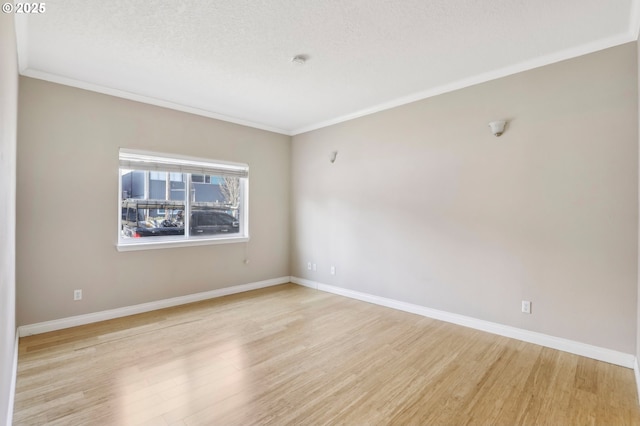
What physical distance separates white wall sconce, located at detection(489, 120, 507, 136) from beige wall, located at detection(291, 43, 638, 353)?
68 mm

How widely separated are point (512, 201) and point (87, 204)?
15.1ft

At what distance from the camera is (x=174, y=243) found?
4.16 m

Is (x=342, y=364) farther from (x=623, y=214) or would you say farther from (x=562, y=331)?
(x=623, y=214)

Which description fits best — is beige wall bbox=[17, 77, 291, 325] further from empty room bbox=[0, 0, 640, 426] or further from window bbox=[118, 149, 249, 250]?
window bbox=[118, 149, 249, 250]

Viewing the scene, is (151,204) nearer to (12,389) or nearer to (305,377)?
(12,389)

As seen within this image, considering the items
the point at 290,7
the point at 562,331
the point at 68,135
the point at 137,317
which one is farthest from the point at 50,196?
the point at 562,331

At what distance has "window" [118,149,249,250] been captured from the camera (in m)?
3.92

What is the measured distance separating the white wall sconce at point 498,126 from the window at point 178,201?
11.4ft

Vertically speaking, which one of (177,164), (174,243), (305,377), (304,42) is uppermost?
(304,42)

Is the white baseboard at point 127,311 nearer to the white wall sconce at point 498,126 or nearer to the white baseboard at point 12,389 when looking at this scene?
the white baseboard at point 12,389

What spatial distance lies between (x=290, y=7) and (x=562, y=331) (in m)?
3.61

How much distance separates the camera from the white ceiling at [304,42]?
2.25m

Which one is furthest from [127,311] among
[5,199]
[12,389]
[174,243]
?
[5,199]

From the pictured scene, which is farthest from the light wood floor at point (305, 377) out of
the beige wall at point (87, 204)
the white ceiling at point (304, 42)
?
the white ceiling at point (304, 42)
